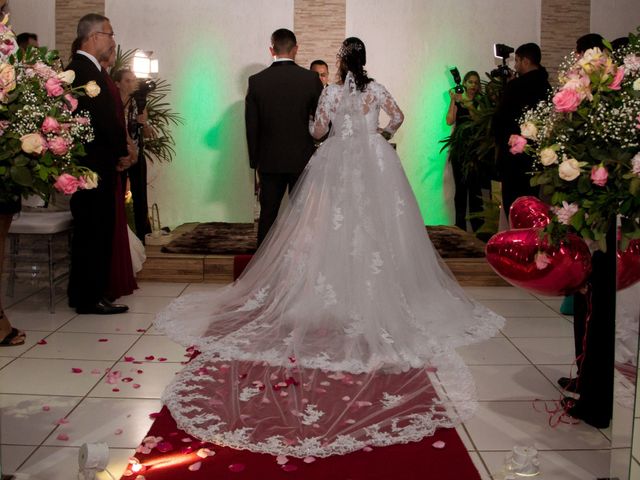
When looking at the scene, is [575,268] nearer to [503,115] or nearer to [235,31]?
[503,115]

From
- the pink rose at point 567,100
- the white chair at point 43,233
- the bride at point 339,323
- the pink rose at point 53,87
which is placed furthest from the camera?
the white chair at point 43,233

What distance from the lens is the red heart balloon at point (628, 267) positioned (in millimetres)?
2582

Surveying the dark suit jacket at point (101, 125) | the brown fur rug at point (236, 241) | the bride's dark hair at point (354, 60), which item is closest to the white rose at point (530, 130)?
the bride's dark hair at point (354, 60)

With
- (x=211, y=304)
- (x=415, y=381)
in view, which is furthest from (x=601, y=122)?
(x=211, y=304)

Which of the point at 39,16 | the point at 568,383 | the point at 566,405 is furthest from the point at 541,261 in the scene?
the point at 39,16

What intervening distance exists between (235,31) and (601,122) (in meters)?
7.07

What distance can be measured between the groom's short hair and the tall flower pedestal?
10.6ft

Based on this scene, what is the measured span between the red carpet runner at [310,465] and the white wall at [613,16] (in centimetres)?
729

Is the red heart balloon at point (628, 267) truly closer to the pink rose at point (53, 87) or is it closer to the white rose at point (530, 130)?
the white rose at point (530, 130)

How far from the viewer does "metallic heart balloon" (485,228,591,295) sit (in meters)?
3.05

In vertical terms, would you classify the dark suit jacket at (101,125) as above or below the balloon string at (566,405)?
above

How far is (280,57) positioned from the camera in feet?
19.6

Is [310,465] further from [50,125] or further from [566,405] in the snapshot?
[50,125]

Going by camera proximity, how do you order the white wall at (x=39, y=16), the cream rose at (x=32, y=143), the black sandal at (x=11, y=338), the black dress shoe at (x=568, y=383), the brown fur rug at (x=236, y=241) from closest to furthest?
the cream rose at (x=32, y=143) → the black dress shoe at (x=568, y=383) → the black sandal at (x=11, y=338) → the brown fur rug at (x=236, y=241) → the white wall at (x=39, y=16)
